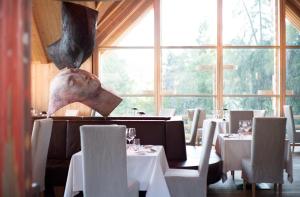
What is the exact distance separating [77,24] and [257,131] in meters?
3.36

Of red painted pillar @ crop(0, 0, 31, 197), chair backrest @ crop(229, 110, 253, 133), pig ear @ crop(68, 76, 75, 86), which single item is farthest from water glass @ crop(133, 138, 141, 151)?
red painted pillar @ crop(0, 0, 31, 197)

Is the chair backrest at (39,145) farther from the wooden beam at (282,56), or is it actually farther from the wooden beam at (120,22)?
the wooden beam at (282,56)

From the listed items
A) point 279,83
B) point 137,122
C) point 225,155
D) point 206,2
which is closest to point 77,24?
point 137,122

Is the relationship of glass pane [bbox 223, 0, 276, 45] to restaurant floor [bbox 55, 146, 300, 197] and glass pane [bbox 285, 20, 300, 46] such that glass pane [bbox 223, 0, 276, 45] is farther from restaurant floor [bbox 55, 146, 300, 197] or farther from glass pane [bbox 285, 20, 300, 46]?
restaurant floor [bbox 55, 146, 300, 197]

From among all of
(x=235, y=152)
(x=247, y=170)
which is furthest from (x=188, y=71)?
(x=247, y=170)

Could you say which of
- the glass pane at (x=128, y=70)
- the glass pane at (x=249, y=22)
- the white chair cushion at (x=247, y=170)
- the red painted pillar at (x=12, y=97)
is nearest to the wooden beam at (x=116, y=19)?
the glass pane at (x=128, y=70)

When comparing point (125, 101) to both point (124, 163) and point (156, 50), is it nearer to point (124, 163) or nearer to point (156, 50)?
point (156, 50)

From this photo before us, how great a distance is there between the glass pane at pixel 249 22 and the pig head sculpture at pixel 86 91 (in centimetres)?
518

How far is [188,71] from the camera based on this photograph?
9750mm

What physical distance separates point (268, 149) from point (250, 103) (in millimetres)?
5657

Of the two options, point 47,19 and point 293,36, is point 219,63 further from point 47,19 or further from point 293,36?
point 47,19

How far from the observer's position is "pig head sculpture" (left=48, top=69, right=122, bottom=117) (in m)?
5.23

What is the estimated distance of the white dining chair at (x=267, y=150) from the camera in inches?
163

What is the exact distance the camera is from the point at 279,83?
9602 millimetres
